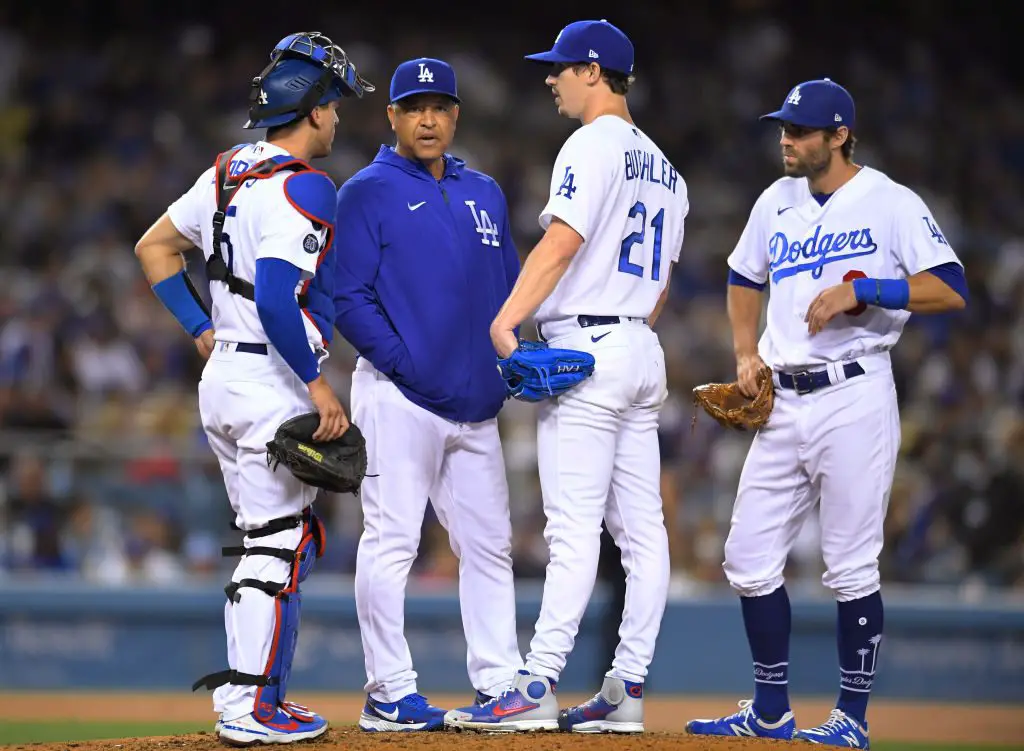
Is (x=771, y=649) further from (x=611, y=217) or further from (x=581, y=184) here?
(x=581, y=184)

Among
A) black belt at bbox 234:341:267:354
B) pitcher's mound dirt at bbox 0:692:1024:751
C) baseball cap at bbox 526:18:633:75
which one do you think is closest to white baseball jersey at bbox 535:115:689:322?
baseball cap at bbox 526:18:633:75

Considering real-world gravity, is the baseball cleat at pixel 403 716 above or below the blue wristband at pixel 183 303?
below

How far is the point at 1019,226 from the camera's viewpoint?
45.4 ft

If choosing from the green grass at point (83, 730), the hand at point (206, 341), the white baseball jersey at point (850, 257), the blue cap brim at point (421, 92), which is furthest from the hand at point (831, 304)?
the green grass at point (83, 730)

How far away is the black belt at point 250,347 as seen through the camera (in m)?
4.50

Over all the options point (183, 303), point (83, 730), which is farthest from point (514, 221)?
point (183, 303)

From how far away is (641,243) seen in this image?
4.87 meters

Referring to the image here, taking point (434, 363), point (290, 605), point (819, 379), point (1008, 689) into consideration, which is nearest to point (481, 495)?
point (434, 363)

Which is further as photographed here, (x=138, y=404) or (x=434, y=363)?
(x=138, y=404)

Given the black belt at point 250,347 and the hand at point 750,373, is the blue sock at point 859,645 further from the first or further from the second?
the black belt at point 250,347

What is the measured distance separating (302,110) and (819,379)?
2.04 metres

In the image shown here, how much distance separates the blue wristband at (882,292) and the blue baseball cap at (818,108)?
0.62 meters

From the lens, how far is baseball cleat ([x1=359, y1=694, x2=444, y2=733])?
15.8ft

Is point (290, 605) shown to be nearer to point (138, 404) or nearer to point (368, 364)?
point (368, 364)
